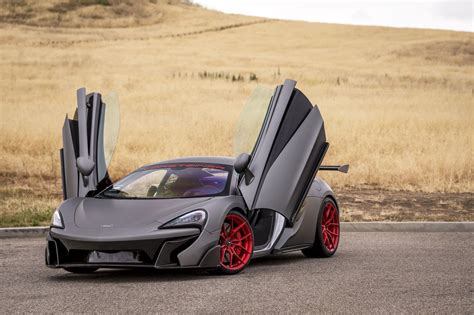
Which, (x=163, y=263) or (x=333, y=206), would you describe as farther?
(x=333, y=206)

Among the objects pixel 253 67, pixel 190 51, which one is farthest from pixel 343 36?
pixel 253 67

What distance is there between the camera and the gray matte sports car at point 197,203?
32.8 ft

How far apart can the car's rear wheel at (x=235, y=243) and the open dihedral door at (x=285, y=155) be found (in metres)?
0.29

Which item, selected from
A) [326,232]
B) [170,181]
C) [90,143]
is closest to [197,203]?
[170,181]

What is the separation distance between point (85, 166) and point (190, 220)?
5.16ft

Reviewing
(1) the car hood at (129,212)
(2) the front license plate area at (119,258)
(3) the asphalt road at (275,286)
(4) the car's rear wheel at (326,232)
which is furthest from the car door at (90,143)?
(4) the car's rear wheel at (326,232)

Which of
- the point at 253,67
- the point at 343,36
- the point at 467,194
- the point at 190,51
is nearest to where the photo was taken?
the point at 467,194

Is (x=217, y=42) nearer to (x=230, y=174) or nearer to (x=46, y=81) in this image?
(x=46, y=81)

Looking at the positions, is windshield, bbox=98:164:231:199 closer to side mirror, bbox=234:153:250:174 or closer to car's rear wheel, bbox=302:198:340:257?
side mirror, bbox=234:153:250:174

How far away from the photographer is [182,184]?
11023 millimetres

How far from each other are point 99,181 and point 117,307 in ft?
10.3

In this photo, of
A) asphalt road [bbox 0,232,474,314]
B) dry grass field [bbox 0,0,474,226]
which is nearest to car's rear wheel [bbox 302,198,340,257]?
asphalt road [bbox 0,232,474,314]

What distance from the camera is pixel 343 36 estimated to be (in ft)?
245

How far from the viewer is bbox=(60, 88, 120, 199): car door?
11383 mm
